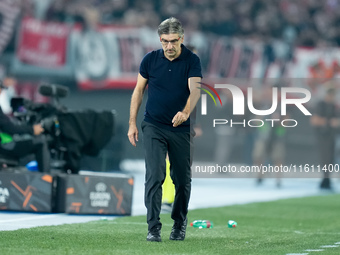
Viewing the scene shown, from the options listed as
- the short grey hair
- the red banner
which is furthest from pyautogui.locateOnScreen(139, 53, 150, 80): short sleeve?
the red banner

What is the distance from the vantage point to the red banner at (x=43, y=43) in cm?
2153

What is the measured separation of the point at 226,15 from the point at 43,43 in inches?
221

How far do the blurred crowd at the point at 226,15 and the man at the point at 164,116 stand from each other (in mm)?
13982

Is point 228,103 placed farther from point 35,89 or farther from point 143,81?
point 35,89

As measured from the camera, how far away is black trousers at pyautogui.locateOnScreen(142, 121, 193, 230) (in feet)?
26.2

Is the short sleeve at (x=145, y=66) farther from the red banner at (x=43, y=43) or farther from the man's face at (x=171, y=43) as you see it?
the red banner at (x=43, y=43)

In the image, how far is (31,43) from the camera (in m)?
21.6

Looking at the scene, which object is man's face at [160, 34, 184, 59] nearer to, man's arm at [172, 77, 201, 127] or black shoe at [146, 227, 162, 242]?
man's arm at [172, 77, 201, 127]

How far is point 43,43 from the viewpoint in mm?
21750

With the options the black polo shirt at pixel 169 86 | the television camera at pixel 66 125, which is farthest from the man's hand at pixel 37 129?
the black polo shirt at pixel 169 86

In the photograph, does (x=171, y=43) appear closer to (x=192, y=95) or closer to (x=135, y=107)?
(x=192, y=95)

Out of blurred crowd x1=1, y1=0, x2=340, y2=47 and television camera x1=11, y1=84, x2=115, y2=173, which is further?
blurred crowd x1=1, y1=0, x2=340, y2=47

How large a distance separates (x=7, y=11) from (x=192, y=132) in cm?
1389

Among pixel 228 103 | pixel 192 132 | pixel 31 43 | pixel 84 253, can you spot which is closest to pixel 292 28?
pixel 31 43
